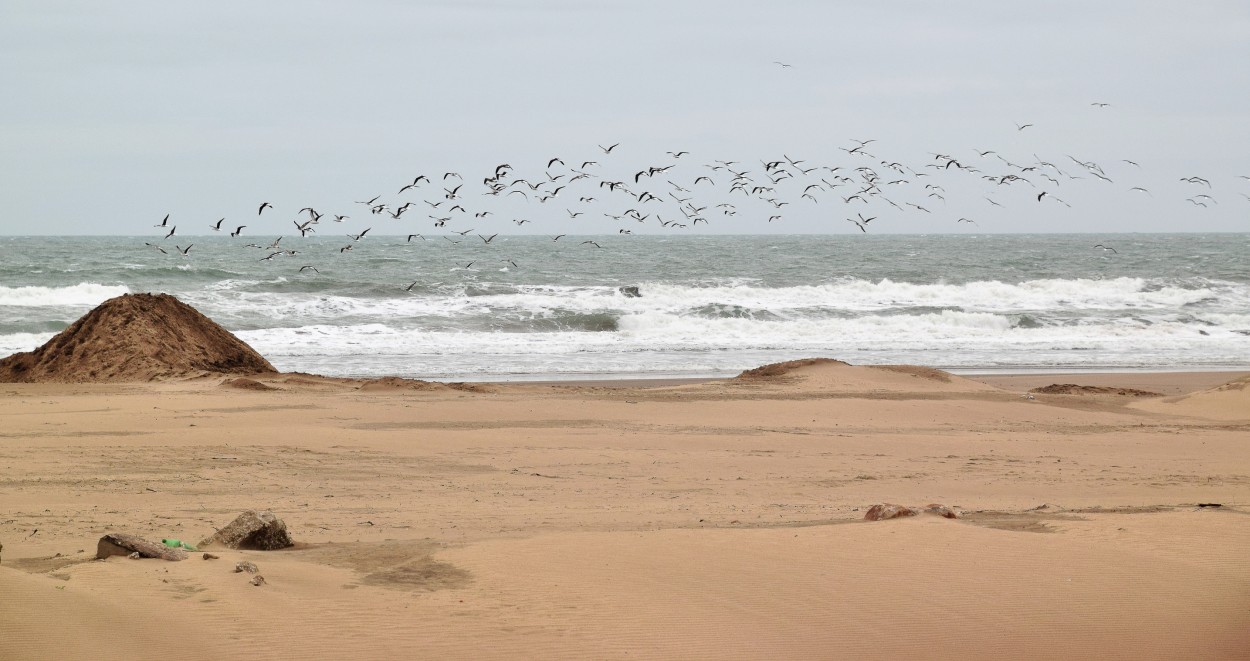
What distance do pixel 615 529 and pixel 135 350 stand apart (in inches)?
453

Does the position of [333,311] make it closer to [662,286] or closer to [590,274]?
[662,286]

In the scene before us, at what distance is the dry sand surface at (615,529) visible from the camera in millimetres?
5145

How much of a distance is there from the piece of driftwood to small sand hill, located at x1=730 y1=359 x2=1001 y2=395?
12.0 metres

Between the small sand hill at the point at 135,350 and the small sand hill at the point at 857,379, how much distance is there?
8.22m

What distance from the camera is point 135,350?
1608 cm

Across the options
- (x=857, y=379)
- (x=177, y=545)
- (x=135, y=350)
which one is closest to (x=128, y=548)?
(x=177, y=545)

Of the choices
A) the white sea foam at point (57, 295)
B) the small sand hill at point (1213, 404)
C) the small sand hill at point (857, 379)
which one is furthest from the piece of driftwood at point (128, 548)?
the white sea foam at point (57, 295)

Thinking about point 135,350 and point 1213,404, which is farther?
point 135,350

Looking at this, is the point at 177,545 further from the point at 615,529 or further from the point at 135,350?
the point at 135,350

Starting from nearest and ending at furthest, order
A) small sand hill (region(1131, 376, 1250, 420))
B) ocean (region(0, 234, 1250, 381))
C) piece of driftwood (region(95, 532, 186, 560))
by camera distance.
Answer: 1. piece of driftwood (region(95, 532, 186, 560))
2. small sand hill (region(1131, 376, 1250, 420))
3. ocean (region(0, 234, 1250, 381))

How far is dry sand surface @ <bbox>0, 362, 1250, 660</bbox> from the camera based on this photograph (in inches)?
203

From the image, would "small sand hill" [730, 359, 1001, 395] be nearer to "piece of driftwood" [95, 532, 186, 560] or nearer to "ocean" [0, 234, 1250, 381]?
"ocean" [0, 234, 1250, 381]

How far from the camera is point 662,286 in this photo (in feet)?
140

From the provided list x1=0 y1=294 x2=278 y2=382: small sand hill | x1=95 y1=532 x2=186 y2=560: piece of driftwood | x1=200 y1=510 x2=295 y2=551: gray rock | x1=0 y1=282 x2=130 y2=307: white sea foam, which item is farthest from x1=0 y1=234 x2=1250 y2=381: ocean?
x1=95 y1=532 x2=186 y2=560: piece of driftwood
